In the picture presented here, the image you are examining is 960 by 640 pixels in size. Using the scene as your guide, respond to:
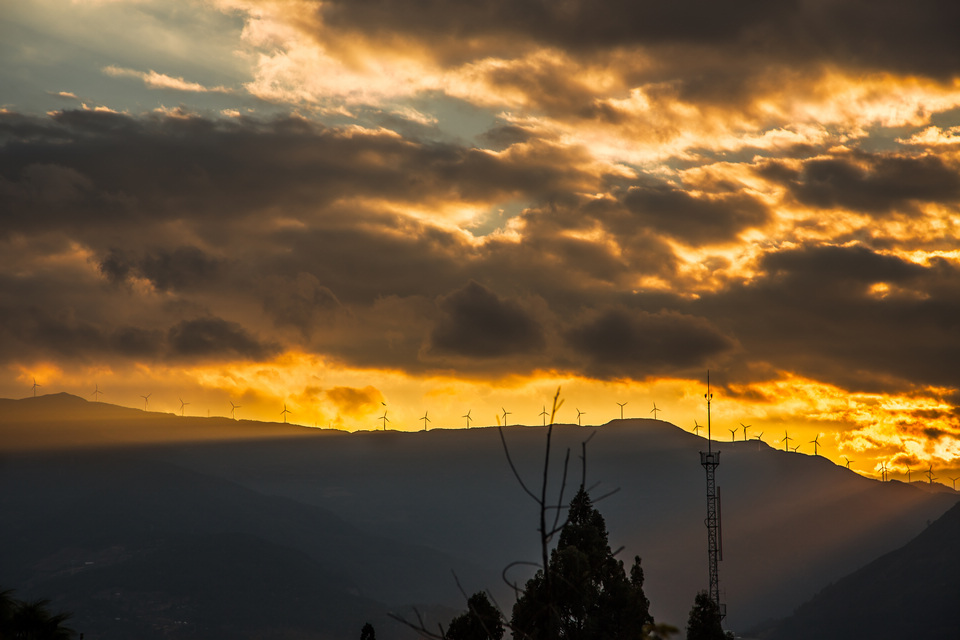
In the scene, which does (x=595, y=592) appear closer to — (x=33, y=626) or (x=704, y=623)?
(x=704, y=623)

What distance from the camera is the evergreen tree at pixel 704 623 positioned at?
83.4m

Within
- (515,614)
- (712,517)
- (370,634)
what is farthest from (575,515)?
(712,517)

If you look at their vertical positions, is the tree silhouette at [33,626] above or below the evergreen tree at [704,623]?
above

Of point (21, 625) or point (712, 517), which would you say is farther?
point (712, 517)

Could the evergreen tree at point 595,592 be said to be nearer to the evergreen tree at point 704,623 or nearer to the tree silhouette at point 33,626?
the evergreen tree at point 704,623

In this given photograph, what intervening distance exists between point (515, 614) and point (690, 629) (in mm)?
21628

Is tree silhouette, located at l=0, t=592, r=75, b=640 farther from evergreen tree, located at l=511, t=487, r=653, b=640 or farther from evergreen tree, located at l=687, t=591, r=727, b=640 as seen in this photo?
evergreen tree, located at l=687, t=591, r=727, b=640

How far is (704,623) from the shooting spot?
276 feet

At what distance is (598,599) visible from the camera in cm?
8131

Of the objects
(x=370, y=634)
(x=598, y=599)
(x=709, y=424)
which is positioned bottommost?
(x=370, y=634)

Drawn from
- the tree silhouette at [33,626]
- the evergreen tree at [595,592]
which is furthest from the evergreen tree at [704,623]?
the tree silhouette at [33,626]

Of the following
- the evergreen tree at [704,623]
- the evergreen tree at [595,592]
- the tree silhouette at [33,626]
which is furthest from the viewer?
the evergreen tree at [704,623]

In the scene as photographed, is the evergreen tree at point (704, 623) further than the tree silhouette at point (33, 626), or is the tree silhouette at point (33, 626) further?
the evergreen tree at point (704, 623)

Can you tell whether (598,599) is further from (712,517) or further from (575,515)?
(712,517)
